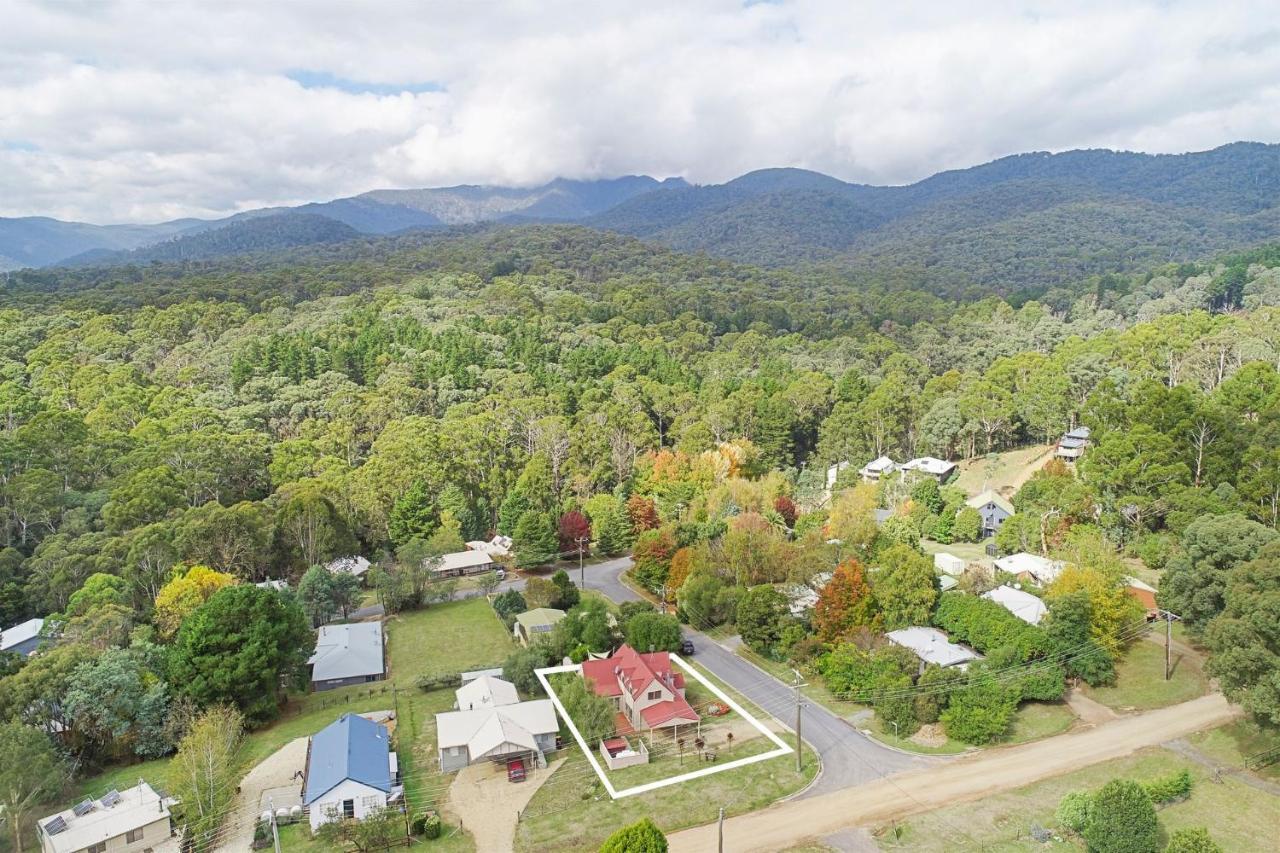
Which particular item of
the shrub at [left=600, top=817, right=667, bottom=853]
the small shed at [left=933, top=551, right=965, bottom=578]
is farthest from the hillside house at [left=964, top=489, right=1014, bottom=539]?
the shrub at [left=600, top=817, right=667, bottom=853]

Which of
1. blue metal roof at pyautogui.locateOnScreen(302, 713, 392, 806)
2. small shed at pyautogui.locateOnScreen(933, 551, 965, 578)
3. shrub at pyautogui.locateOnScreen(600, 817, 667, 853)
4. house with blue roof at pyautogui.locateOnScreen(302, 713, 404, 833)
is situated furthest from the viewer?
small shed at pyautogui.locateOnScreen(933, 551, 965, 578)

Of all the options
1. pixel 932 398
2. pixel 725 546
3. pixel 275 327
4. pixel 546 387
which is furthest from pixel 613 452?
pixel 275 327

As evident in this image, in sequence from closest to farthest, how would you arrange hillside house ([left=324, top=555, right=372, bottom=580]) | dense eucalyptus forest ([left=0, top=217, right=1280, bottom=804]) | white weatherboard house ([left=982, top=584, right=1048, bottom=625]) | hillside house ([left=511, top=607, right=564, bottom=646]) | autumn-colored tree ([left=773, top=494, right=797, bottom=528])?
white weatherboard house ([left=982, top=584, right=1048, bottom=625])
hillside house ([left=511, top=607, right=564, bottom=646])
dense eucalyptus forest ([left=0, top=217, right=1280, bottom=804])
hillside house ([left=324, top=555, right=372, bottom=580])
autumn-colored tree ([left=773, top=494, right=797, bottom=528])

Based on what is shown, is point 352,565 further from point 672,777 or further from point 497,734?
point 672,777

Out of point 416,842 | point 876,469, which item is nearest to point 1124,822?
point 416,842

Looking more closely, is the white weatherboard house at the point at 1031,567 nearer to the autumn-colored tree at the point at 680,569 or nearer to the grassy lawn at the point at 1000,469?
the grassy lawn at the point at 1000,469

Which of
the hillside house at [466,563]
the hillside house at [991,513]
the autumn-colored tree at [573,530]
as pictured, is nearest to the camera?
the hillside house at [466,563]

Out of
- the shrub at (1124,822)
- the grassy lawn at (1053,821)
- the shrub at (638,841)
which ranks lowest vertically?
the grassy lawn at (1053,821)

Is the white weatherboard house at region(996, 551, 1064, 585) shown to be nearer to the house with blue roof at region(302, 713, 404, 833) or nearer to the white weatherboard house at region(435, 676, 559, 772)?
the white weatherboard house at region(435, 676, 559, 772)

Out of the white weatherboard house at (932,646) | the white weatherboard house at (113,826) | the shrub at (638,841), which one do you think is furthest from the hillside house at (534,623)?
the shrub at (638,841)
